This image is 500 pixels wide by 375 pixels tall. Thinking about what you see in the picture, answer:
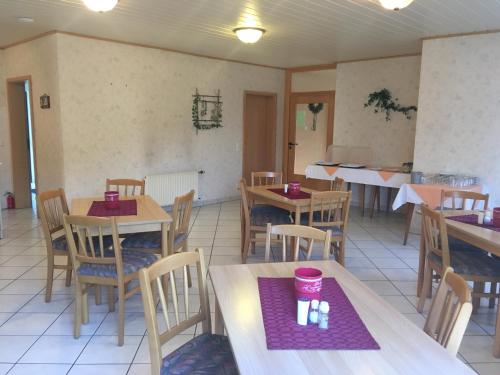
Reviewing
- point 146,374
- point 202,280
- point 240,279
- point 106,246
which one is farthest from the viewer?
point 106,246

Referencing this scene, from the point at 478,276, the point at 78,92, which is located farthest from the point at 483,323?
the point at 78,92

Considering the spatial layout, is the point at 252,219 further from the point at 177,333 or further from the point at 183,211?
the point at 177,333

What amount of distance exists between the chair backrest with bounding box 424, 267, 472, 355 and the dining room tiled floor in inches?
46.4

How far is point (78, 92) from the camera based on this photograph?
17.5 ft

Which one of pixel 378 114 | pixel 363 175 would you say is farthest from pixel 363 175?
pixel 378 114

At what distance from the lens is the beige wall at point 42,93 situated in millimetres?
5262

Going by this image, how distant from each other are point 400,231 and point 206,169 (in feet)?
10.8

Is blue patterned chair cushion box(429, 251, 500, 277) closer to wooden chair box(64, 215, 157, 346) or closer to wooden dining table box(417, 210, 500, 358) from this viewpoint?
wooden dining table box(417, 210, 500, 358)

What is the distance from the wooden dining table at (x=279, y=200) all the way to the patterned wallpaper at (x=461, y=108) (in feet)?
6.81

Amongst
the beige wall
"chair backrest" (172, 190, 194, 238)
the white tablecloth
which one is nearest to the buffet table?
the white tablecloth

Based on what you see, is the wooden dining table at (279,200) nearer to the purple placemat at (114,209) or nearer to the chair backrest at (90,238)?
the purple placemat at (114,209)

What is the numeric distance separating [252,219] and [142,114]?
2893 millimetres

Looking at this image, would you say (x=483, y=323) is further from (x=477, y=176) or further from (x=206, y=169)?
(x=206, y=169)

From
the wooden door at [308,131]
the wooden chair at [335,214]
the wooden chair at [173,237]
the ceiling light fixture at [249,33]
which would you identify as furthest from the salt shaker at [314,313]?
the wooden door at [308,131]
